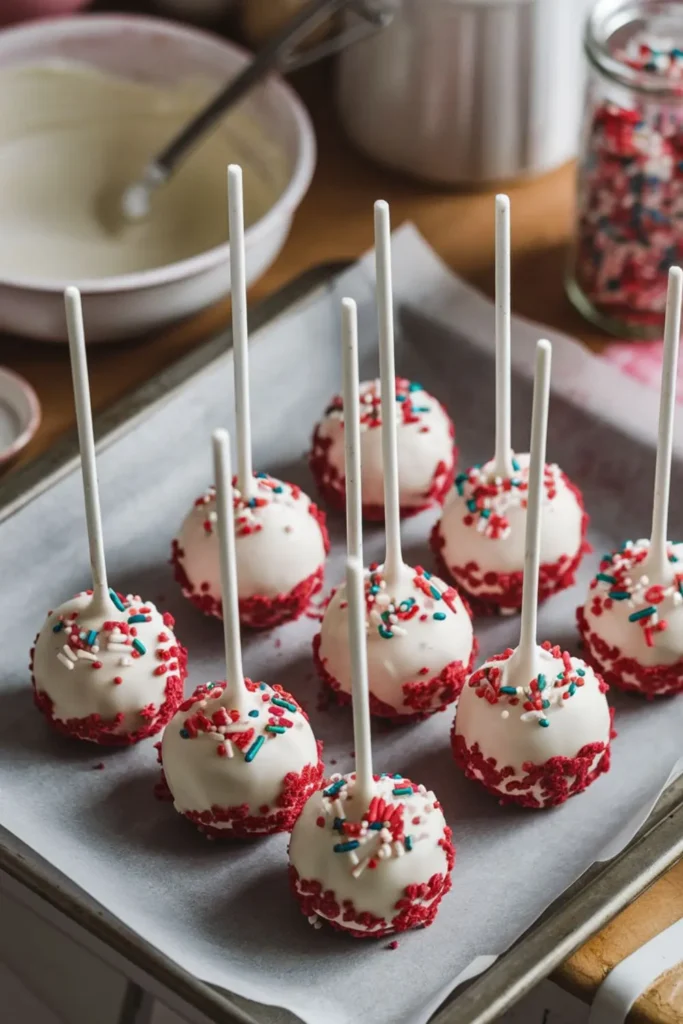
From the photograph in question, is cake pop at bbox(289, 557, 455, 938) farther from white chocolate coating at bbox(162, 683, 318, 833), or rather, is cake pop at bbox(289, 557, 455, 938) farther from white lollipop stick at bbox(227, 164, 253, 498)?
white lollipop stick at bbox(227, 164, 253, 498)

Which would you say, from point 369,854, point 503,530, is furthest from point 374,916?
point 503,530

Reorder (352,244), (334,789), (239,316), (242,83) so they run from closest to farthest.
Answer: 1. (334,789)
2. (239,316)
3. (242,83)
4. (352,244)

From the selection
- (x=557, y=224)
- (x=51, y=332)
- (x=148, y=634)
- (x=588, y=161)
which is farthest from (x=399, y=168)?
(x=148, y=634)

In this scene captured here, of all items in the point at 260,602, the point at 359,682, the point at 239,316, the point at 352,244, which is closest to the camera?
the point at 359,682

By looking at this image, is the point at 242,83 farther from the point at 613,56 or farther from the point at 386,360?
the point at 386,360

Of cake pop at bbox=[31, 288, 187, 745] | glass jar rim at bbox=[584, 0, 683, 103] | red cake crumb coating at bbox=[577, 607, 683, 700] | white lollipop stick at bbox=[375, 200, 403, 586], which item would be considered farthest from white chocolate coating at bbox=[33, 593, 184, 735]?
glass jar rim at bbox=[584, 0, 683, 103]

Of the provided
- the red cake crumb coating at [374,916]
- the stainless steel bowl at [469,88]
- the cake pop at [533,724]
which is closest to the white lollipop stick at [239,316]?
the cake pop at [533,724]
